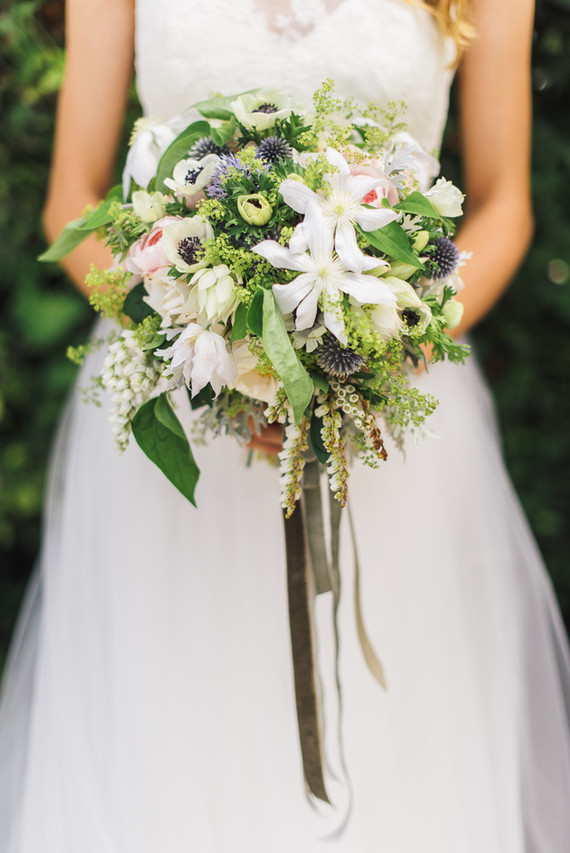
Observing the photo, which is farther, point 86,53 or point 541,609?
point 541,609

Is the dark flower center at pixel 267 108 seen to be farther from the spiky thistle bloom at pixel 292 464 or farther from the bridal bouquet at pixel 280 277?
the spiky thistle bloom at pixel 292 464

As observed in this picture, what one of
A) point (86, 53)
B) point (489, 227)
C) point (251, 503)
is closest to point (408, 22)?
point (489, 227)

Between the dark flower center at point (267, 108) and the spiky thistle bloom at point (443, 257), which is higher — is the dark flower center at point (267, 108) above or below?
above

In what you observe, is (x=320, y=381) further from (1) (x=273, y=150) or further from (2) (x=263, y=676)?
(2) (x=263, y=676)

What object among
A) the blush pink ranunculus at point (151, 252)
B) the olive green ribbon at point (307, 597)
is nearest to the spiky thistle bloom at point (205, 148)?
the blush pink ranunculus at point (151, 252)

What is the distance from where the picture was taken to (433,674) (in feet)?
4.11

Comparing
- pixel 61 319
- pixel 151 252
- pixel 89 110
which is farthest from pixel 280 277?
pixel 61 319

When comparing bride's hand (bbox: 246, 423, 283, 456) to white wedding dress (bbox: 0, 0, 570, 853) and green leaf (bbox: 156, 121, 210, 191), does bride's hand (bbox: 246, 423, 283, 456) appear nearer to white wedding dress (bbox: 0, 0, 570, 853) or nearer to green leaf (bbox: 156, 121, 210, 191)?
white wedding dress (bbox: 0, 0, 570, 853)

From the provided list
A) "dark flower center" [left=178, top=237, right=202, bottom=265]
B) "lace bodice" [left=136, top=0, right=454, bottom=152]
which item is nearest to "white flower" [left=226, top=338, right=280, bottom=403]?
"dark flower center" [left=178, top=237, right=202, bottom=265]

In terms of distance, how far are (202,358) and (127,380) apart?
6.2 inches

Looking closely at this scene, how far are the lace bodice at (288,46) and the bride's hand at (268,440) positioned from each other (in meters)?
0.51

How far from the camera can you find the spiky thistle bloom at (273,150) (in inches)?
33.3

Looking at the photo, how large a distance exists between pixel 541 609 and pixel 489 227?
2.31 ft

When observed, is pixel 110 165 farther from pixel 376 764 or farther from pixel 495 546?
pixel 376 764
